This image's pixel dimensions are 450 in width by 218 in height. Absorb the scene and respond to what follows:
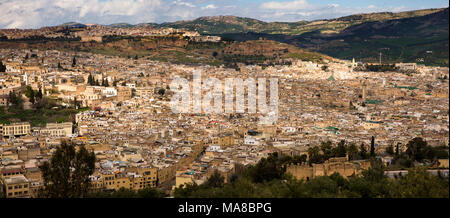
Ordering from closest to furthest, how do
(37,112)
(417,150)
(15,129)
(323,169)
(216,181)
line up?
(216,181)
(417,150)
(323,169)
(15,129)
(37,112)

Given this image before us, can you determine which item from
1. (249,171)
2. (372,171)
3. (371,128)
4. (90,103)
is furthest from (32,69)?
(372,171)

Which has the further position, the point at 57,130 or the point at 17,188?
the point at 57,130

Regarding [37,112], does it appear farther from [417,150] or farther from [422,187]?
[422,187]

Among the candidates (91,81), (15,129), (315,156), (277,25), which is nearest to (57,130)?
(15,129)

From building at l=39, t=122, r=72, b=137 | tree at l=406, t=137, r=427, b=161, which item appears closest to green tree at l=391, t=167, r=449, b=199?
tree at l=406, t=137, r=427, b=161

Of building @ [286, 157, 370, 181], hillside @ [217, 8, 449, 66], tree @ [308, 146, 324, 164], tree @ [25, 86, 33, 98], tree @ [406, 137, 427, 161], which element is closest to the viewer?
tree @ [406, 137, 427, 161]

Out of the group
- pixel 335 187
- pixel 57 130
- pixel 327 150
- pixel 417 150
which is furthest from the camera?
pixel 57 130

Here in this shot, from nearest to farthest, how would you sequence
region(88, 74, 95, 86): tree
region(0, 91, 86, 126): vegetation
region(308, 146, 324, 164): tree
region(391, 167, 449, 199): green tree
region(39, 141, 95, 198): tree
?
1. region(391, 167, 449, 199): green tree
2. region(39, 141, 95, 198): tree
3. region(308, 146, 324, 164): tree
4. region(0, 91, 86, 126): vegetation
5. region(88, 74, 95, 86): tree

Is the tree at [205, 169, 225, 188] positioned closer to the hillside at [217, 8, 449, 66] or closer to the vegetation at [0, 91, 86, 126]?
the vegetation at [0, 91, 86, 126]
